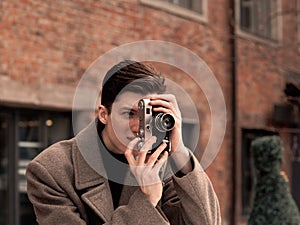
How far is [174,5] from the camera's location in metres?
9.12

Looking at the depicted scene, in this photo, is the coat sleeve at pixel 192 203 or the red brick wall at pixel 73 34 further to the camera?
the red brick wall at pixel 73 34

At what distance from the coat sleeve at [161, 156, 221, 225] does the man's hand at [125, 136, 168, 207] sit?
0.13m

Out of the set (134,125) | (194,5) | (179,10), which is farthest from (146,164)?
(194,5)

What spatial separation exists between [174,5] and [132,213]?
7.23m

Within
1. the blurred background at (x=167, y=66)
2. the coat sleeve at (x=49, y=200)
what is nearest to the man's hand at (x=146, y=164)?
the coat sleeve at (x=49, y=200)

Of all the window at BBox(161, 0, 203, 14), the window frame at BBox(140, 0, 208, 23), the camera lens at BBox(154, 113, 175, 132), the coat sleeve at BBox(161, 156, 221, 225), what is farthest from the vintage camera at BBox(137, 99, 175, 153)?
the window at BBox(161, 0, 203, 14)

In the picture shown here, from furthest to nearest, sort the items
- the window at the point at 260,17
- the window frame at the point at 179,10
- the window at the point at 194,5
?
the window at the point at 260,17 < the window at the point at 194,5 < the window frame at the point at 179,10

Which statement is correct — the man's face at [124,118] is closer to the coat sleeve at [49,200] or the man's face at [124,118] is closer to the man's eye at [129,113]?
the man's eye at [129,113]

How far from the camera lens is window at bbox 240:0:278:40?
11.1 metres

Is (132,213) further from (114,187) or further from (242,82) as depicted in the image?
(242,82)

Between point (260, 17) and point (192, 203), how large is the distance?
975 cm

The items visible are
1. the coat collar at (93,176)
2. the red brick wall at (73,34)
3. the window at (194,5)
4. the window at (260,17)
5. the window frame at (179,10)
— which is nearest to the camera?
the coat collar at (93,176)

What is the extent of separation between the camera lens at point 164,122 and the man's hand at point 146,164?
0.18 ft

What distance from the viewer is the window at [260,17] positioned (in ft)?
36.6
